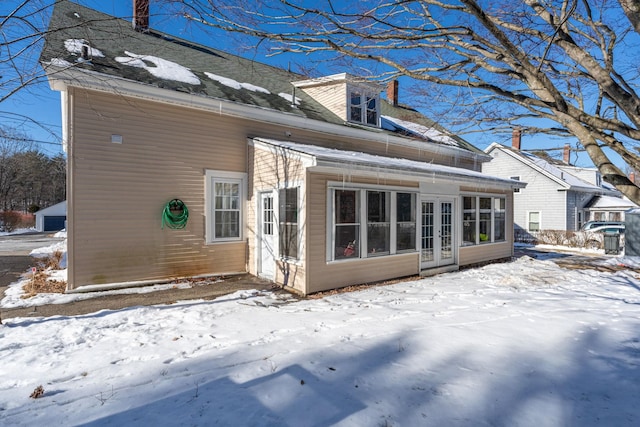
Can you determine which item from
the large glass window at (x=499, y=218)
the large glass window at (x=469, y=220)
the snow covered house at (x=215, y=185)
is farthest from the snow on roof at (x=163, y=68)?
the large glass window at (x=499, y=218)

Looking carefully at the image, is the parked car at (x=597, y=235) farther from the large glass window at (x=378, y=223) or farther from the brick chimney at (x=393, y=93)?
the large glass window at (x=378, y=223)

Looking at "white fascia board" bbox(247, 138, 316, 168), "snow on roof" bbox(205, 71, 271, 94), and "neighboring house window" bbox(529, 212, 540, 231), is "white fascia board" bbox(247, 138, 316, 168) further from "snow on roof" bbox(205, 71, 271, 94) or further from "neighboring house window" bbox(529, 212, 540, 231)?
"neighboring house window" bbox(529, 212, 540, 231)

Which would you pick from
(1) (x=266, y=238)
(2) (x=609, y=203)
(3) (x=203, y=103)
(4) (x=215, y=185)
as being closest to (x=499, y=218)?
(1) (x=266, y=238)

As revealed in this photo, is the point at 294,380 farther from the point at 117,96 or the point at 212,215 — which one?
the point at 117,96

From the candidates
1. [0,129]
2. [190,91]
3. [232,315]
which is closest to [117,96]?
[190,91]

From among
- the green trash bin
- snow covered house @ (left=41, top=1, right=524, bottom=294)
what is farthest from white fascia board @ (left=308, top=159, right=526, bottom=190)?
the green trash bin

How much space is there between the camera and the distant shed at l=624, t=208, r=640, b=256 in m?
13.1

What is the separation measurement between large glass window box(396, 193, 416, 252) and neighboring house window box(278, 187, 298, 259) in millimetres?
2728

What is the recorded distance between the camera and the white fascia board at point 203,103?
20.7ft

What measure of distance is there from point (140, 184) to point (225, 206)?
6.59 ft

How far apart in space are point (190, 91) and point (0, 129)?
3513 millimetres

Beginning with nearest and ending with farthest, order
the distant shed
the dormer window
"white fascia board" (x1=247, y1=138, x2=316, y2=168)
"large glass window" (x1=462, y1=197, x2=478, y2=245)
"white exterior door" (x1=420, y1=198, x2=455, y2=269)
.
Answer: "white fascia board" (x1=247, y1=138, x2=316, y2=168), "white exterior door" (x1=420, y1=198, x2=455, y2=269), "large glass window" (x1=462, y1=197, x2=478, y2=245), the dormer window, the distant shed

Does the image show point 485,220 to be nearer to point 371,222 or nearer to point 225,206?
point 371,222

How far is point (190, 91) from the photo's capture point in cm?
766
